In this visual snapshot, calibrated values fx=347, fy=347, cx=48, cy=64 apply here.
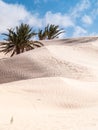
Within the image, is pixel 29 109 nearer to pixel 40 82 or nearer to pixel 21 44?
pixel 40 82

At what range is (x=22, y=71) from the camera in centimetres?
2112

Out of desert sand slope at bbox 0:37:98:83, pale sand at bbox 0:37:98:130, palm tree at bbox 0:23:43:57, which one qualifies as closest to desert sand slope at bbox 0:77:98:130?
pale sand at bbox 0:37:98:130

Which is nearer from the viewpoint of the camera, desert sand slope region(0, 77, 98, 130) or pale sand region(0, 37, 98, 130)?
desert sand slope region(0, 77, 98, 130)

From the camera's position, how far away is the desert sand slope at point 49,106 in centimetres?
874

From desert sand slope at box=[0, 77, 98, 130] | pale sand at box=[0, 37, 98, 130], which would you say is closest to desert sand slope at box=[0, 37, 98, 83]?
pale sand at box=[0, 37, 98, 130]

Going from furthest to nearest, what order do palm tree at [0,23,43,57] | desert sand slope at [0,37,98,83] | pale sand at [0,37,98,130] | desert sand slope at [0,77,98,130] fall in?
palm tree at [0,23,43,57], desert sand slope at [0,37,98,83], pale sand at [0,37,98,130], desert sand slope at [0,77,98,130]

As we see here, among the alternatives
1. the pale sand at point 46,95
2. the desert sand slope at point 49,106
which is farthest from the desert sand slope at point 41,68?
the desert sand slope at point 49,106

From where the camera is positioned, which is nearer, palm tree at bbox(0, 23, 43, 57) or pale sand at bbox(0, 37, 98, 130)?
pale sand at bbox(0, 37, 98, 130)

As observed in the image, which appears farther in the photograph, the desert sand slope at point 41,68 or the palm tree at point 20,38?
the palm tree at point 20,38

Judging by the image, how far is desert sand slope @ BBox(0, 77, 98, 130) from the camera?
874cm

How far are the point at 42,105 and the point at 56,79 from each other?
178 inches

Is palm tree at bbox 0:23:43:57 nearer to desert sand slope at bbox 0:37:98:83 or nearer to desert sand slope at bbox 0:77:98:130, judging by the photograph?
desert sand slope at bbox 0:37:98:83

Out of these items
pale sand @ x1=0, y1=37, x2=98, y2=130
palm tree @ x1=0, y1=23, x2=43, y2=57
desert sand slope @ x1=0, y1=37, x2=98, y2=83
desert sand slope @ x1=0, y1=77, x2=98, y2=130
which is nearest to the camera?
desert sand slope @ x1=0, y1=77, x2=98, y2=130

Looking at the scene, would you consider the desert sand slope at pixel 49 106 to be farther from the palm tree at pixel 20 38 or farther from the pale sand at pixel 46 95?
the palm tree at pixel 20 38
